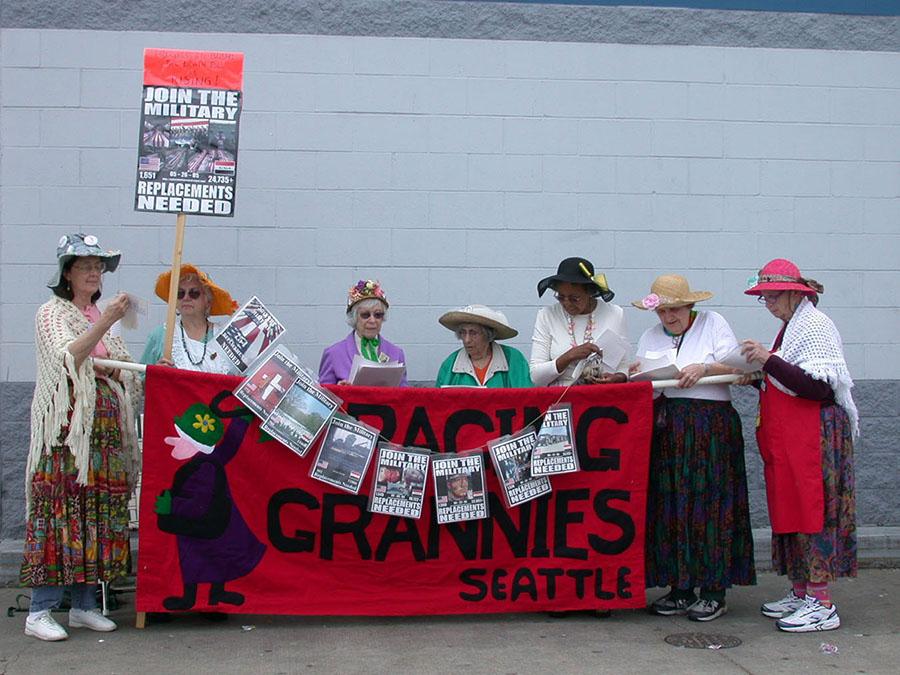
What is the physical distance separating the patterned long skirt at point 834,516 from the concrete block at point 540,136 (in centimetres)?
253

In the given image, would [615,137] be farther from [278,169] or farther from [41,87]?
[41,87]

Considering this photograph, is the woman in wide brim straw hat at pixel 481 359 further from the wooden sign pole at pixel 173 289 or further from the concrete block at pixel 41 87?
the concrete block at pixel 41 87

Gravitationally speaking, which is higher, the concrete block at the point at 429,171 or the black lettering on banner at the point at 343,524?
the concrete block at the point at 429,171

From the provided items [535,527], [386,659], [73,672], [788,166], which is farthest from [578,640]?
[788,166]

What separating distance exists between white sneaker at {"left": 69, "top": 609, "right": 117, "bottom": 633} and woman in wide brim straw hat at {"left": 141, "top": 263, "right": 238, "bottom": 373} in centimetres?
127

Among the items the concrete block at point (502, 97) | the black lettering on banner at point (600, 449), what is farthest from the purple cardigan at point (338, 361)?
the concrete block at point (502, 97)

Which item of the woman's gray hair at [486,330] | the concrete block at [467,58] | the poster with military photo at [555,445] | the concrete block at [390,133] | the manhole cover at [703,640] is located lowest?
the manhole cover at [703,640]

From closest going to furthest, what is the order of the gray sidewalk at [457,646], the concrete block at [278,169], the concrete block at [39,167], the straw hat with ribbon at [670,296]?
the gray sidewalk at [457,646] → the straw hat with ribbon at [670,296] → the concrete block at [39,167] → the concrete block at [278,169]

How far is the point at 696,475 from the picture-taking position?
550 centimetres

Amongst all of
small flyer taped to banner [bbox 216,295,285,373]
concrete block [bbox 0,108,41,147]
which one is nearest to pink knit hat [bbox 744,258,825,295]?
small flyer taped to banner [bbox 216,295,285,373]

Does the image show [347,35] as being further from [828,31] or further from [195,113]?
[828,31]

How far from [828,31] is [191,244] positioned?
4338 millimetres

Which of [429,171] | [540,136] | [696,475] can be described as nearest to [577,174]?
[540,136]

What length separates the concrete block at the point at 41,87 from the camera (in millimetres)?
6711
